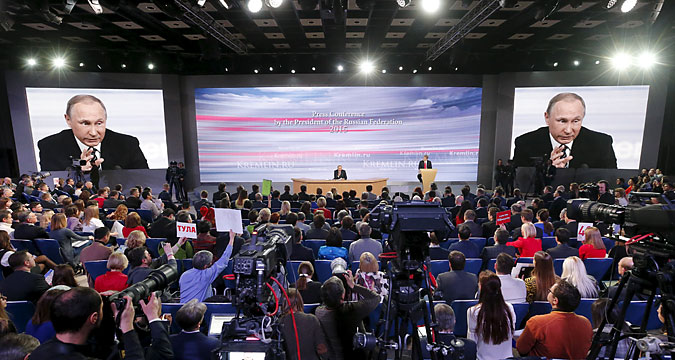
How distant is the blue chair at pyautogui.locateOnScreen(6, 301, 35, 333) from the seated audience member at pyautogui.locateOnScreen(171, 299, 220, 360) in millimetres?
1676

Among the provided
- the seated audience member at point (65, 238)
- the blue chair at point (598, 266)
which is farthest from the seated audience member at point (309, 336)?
the seated audience member at point (65, 238)

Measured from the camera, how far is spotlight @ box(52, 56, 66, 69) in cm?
1169

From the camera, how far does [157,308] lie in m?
2.12

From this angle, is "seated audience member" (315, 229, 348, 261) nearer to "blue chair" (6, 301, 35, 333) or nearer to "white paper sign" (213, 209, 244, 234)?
"white paper sign" (213, 209, 244, 234)

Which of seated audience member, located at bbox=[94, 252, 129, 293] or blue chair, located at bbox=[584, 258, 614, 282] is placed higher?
seated audience member, located at bbox=[94, 252, 129, 293]

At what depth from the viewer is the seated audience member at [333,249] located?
4547 millimetres

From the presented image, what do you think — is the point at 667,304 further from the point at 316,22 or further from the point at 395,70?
the point at 395,70

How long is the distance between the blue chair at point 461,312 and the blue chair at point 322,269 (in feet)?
5.15

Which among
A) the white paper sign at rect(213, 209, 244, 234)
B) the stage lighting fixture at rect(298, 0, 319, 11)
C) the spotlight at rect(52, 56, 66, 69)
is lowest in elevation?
the white paper sign at rect(213, 209, 244, 234)

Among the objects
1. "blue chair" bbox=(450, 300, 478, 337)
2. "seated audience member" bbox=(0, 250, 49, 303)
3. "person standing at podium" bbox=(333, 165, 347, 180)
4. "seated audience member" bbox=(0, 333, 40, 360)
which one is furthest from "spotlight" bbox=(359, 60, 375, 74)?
"seated audience member" bbox=(0, 333, 40, 360)

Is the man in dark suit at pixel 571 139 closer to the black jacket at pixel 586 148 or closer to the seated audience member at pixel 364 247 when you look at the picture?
the black jacket at pixel 586 148

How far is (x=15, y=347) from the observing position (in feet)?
5.91

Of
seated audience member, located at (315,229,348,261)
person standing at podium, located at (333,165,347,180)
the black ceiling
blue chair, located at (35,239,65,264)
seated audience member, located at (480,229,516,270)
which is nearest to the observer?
seated audience member, located at (480,229,516,270)

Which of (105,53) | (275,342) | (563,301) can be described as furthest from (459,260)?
(105,53)
